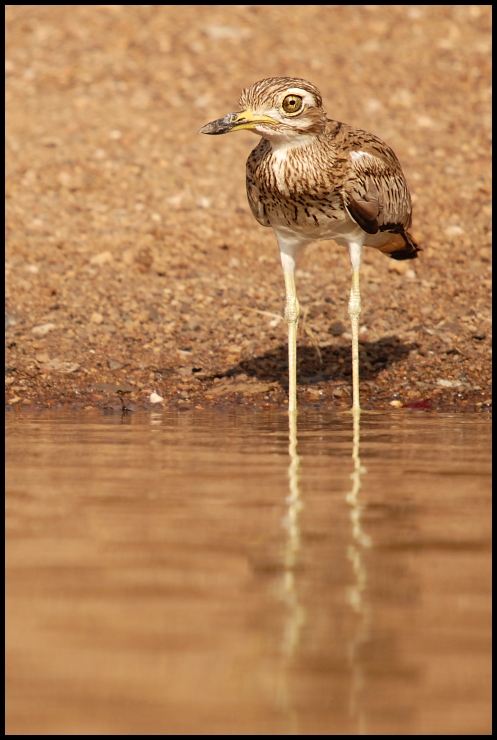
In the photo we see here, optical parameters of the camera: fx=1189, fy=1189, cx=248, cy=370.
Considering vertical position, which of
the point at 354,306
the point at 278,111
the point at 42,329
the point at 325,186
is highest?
the point at 278,111

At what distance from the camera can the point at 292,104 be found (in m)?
6.85

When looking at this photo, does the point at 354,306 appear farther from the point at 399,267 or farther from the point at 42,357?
the point at 399,267

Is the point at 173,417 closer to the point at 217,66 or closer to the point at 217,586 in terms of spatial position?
the point at 217,586

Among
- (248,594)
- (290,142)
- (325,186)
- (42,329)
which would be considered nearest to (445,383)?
(325,186)

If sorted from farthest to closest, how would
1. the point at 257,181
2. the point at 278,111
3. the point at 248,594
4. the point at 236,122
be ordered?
the point at 257,181
the point at 278,111
the point at 236,122
the point at 248,594

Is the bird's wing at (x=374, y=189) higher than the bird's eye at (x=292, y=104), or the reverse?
the bird's eye at (x=292, y=104)

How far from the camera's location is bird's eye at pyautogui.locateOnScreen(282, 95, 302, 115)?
269 inches

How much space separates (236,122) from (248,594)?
4495 mm

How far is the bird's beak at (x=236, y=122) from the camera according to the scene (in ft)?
21.6

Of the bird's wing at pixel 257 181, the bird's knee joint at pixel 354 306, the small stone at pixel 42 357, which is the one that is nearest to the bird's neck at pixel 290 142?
the bird's wing at pixel 257 181

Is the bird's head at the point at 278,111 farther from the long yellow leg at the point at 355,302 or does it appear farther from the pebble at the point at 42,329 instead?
the pebble at the point at 42,329

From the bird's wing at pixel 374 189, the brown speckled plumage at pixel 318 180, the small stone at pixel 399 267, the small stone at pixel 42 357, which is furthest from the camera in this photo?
the small stone at pixel 399 267

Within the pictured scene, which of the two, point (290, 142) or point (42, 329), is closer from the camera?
point (290, 142)

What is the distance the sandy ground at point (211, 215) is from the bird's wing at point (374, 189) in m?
1.05
